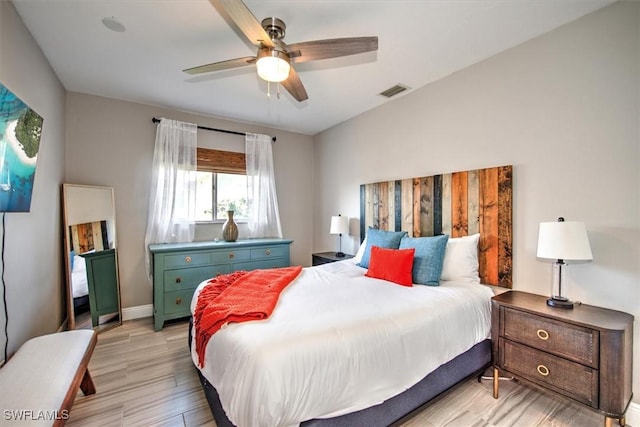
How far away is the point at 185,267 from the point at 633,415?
12.7 feet

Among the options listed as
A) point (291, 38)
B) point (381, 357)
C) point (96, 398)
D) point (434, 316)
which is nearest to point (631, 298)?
point (434, 316)

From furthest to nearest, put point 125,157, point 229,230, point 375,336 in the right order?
point 229,230 < point 125,157 < point 375,336

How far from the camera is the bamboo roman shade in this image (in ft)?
12.4

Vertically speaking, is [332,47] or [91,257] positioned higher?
[332,47]

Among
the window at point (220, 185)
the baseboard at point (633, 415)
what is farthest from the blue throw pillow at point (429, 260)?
the window at point (220, 185)

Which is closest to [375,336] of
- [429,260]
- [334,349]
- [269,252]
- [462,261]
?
[334,349]

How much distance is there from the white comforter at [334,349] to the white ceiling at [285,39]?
6.47 feet

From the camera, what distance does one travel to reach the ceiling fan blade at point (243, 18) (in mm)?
1297

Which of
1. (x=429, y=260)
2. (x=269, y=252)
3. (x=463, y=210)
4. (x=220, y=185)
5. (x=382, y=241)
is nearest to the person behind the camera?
(x=429, y=260)

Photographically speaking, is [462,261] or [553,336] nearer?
[553,336]

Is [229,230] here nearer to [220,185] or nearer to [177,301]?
[220,185]

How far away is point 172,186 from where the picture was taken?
3486 millimetres

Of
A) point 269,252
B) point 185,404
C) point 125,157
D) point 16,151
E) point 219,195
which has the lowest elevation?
point 185,404

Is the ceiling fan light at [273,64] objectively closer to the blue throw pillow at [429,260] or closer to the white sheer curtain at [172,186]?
the blue throw pillow at [429,260]
